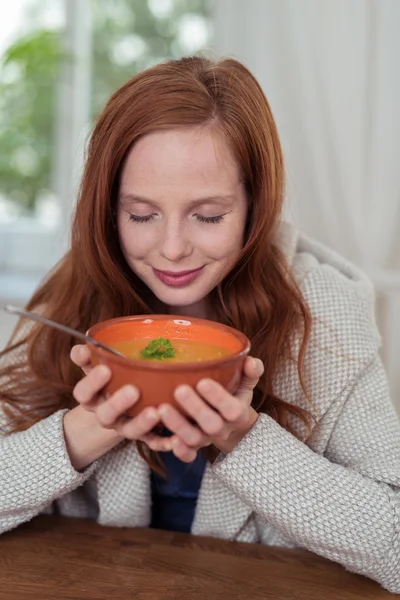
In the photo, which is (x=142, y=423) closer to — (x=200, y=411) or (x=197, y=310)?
(x=200, y=411)

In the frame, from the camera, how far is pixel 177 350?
1.05 metres

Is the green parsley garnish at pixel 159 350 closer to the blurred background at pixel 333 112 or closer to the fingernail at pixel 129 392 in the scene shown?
the fingernail at pixel 129 392

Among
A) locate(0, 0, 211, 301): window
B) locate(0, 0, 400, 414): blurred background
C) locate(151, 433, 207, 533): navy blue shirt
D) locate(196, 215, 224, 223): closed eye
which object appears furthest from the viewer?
locate(0, 0, 211, 301): window

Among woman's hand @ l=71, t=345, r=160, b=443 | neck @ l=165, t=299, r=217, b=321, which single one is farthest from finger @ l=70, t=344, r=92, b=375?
neck @ l=165, t=299, r=217, b=321

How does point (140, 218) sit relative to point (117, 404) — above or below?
above

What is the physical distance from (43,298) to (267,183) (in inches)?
22.9

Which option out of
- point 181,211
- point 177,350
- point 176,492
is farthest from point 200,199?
point 176,492

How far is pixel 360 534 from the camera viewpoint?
1.19 meters

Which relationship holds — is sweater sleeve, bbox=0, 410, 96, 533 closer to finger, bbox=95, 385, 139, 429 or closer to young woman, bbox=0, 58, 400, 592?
young woman, bbox=0, 58, 400, 592

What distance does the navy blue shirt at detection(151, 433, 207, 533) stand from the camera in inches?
61.1

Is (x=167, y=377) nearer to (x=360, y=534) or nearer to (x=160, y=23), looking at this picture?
(x=360, y=534)

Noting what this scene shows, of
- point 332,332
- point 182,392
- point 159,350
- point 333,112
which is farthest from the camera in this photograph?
point 333,112

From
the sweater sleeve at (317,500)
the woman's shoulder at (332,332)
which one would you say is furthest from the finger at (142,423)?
the woman's shoulder at (332,332)

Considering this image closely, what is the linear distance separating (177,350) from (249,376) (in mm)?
113
